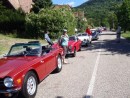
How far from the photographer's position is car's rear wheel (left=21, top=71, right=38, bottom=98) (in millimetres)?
6833

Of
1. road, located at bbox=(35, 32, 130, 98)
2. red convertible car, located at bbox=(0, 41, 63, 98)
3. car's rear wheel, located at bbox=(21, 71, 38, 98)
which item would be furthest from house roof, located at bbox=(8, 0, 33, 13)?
car's rear wheel, located at bbox=(21, 71, 38, 98)

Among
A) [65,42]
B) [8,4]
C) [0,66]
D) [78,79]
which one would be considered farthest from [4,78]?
[8,4]

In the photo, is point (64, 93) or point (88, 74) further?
point (88, 74)

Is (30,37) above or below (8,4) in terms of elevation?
below

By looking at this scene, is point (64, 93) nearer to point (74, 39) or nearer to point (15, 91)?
point (15, 91)

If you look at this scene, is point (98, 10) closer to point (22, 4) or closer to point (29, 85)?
point (22, 4)

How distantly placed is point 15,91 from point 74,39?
11861mm

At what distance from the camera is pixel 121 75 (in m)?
9.90

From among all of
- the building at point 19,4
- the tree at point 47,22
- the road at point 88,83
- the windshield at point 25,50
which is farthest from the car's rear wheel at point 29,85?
the building at point 19,4

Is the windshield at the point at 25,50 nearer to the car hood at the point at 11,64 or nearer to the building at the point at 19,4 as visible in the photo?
the car hood at the point at 11,64

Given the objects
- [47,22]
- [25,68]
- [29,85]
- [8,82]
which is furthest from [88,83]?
[47,22]

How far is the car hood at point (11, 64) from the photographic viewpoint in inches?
275

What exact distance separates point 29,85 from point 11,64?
93 centimetres

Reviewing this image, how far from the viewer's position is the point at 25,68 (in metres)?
7.15
